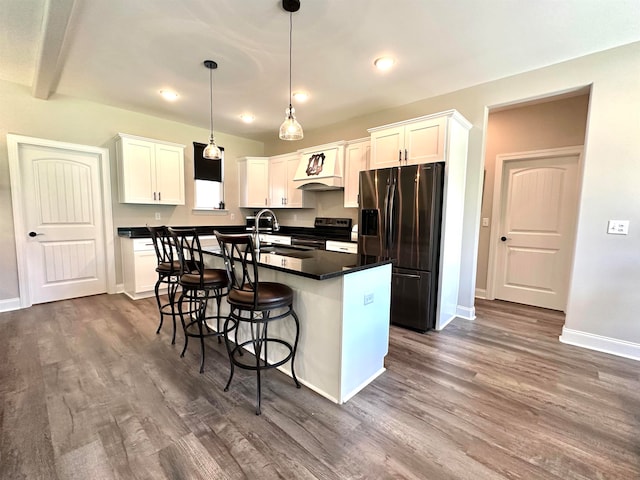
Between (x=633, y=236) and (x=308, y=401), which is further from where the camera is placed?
(x=633, y=236)

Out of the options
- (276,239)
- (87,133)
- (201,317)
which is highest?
(87,133)

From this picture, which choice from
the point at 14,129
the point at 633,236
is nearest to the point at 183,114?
the point at 14,129

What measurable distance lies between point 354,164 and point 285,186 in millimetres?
1567

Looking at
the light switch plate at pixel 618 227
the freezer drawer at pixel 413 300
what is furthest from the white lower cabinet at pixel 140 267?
the light switch plate at pixel 618 227

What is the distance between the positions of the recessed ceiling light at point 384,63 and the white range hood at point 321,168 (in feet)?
4.41

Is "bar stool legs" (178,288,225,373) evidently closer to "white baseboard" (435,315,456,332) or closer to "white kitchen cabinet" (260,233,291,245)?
"white kitchen cabinet" (260,233,291,245)

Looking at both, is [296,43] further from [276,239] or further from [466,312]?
[466,312]

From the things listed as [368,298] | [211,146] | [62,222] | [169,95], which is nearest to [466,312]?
[368,298]

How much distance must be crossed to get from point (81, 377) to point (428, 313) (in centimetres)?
309

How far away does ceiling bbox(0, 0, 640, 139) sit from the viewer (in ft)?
6.85

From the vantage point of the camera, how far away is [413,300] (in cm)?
307

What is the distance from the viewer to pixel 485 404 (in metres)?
1.88

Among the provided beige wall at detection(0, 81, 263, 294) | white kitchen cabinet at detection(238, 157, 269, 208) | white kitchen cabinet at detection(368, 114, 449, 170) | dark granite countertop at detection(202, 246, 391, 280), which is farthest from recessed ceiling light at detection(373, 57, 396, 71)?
beige wall at detection(0, 81, 263, 294)

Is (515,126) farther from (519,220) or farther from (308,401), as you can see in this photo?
(308,401)
